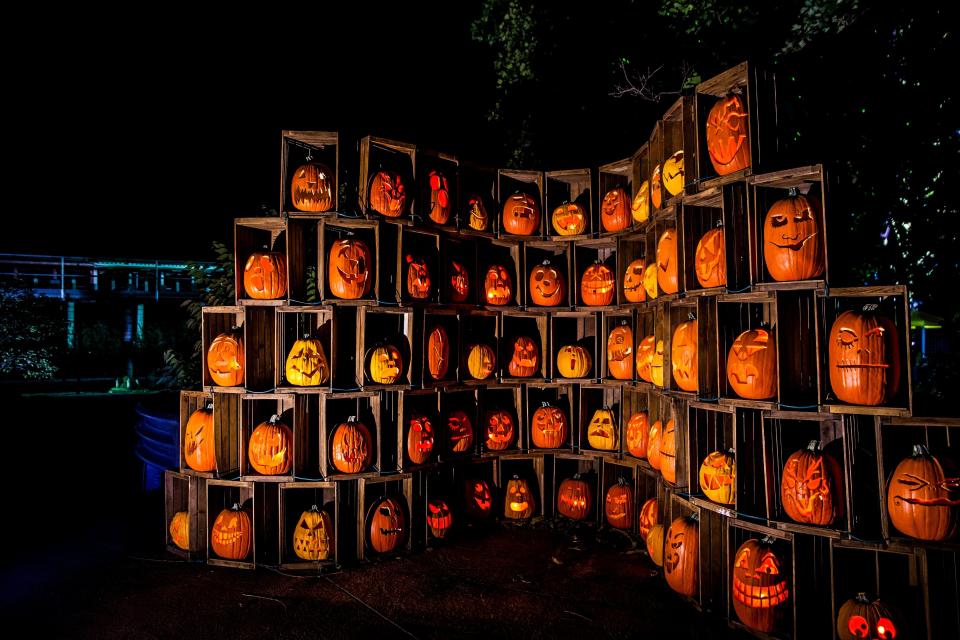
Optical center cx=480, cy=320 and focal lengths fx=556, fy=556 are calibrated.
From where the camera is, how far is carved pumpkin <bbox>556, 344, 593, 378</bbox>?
19.7 ft

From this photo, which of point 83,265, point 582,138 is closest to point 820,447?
point 582,138

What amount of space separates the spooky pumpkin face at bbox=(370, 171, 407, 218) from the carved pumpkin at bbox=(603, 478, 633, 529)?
11.6 ft

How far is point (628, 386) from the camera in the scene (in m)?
5.48

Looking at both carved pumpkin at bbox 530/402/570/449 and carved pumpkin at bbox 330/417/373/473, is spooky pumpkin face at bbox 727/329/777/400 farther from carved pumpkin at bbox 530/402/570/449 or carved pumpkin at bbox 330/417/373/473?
carved pumpkin at bbox 330/417/373/473

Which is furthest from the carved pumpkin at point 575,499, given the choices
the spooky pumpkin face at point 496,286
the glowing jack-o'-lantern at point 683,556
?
the spooky pumpkin face at point 496,286

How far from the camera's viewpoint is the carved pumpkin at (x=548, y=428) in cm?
600

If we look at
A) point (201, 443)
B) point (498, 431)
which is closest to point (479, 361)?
point (498, 431)

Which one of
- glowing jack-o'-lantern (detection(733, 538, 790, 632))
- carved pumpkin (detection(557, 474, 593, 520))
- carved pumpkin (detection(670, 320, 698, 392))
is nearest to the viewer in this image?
glowing jack-o'-lantern (detection(733, 538, 790, 632))

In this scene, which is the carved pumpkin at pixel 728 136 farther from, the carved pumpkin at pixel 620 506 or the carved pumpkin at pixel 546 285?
the carved pumpkin at pixel 620 506

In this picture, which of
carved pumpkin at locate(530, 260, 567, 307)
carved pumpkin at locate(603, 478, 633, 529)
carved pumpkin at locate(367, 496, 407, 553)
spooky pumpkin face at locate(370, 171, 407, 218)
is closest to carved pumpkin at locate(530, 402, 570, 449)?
carved pumpkin at locate(603, 478, 633, 529)

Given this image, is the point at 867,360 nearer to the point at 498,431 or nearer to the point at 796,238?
the point at 796,238

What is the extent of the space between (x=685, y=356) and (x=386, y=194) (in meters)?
3.01

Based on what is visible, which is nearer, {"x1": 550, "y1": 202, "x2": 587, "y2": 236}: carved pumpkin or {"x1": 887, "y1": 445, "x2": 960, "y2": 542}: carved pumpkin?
{"x1": 887, "y1": 445, "x2": 960, "y2": 542}: carved pumpkin

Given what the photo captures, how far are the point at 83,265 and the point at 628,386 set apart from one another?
2188 cm
